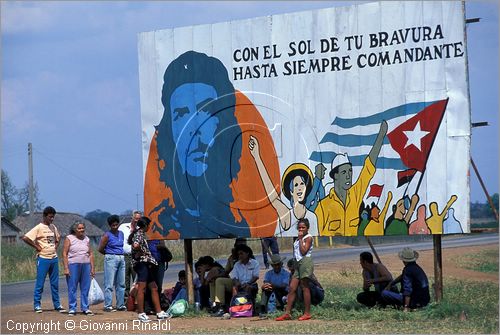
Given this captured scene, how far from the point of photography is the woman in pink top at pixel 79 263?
59.5 ft

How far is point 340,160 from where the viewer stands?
657 inches

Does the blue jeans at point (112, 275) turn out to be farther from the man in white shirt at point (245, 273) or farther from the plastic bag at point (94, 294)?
the man in white shirt at point (245, 273)

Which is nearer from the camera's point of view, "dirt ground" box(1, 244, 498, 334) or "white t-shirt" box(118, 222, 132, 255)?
"dirt ground" box(1, 244, 498, 334)

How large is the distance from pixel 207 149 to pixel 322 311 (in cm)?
354

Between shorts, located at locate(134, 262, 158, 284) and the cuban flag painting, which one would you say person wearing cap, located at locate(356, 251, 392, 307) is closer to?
the cuban flag painting

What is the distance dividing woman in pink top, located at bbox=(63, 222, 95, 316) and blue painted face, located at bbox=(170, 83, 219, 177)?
2.22 meters

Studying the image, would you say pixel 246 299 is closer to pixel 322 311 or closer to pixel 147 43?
pixel 322 311

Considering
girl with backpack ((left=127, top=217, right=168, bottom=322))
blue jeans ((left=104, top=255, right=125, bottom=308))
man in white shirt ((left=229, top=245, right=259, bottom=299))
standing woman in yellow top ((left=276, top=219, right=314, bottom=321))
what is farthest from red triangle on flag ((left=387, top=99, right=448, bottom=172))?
blue jeans ((left=104, top=255, right=125, bottom=308))

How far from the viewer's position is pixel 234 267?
17.4 m

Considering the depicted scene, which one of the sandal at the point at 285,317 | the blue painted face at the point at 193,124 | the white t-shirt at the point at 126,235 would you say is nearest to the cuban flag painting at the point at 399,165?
the sandal at the point at 285,317

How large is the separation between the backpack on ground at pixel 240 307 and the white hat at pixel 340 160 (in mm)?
2602

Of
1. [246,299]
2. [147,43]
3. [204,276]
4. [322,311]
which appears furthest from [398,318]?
[147,43]

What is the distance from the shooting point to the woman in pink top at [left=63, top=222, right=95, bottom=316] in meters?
18.1

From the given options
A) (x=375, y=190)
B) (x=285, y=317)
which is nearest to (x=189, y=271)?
(x=285, y=317)
